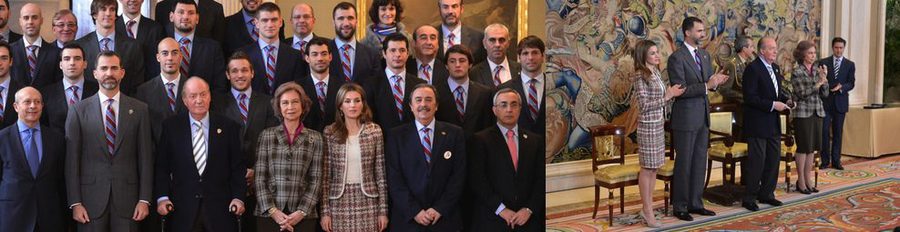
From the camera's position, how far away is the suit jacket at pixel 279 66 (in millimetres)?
4246

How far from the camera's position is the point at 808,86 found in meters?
7.48

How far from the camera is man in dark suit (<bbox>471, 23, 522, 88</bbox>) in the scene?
12.5 ft

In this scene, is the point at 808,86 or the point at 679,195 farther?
the point at 808,86

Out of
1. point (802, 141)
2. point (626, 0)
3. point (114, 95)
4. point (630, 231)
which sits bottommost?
point (630, 231)

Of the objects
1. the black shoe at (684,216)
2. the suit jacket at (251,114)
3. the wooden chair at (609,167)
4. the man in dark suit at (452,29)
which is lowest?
the black shoe at (684,216)

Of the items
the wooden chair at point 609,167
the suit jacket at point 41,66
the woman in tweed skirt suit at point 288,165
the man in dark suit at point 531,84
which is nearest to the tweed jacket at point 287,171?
the woman in tweed skirt suit at point 288,165

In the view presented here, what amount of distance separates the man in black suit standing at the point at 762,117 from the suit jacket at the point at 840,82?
2.66 metres

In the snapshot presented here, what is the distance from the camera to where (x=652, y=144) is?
590 cm

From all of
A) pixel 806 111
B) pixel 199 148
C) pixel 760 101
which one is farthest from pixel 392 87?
pixel 806 111

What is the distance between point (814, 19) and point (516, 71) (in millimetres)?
7396

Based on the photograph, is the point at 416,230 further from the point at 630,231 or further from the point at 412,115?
the point at 630,231

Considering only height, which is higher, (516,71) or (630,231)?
(516,71)

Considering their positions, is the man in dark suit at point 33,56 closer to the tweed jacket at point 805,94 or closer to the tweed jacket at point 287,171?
the tweed jacket at point 287,171

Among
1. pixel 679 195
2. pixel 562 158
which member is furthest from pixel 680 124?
pixel 562 158
